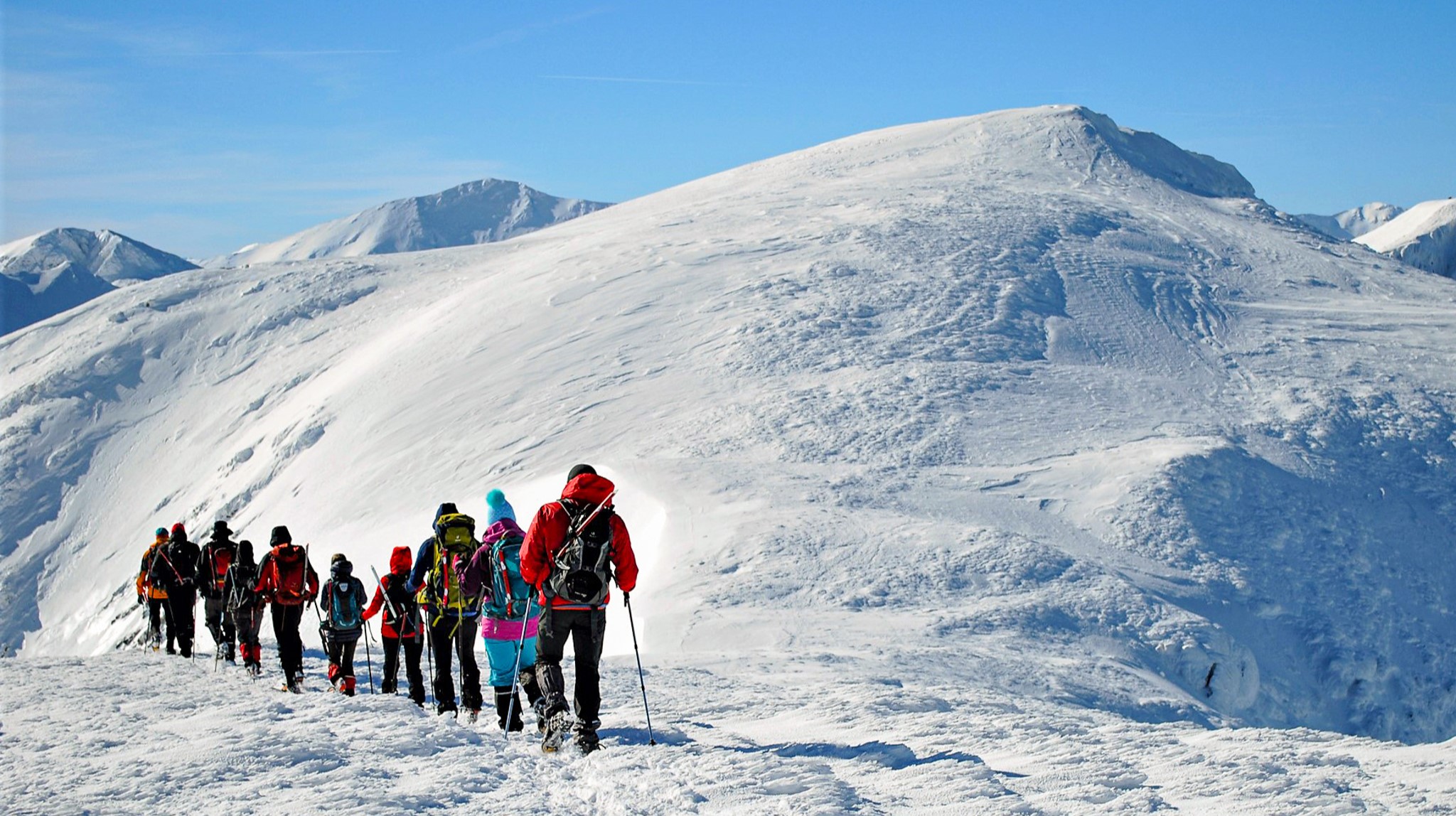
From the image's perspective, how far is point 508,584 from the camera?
26.0ft

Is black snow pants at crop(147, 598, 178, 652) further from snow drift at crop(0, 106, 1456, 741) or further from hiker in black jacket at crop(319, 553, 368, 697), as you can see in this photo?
snow drift at crop(0, 106, 1456, 741)

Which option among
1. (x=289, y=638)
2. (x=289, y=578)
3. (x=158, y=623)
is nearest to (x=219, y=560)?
(x=289, y=578)

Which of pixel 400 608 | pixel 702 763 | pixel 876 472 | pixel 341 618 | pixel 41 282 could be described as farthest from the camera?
pixel 41 282

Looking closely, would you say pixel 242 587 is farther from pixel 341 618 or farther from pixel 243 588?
pixel 341 618

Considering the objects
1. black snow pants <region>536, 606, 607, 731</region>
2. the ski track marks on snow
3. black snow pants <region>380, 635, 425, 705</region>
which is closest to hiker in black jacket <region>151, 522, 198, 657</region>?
the ski track marks on snow

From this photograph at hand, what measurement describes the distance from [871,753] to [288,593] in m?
6.57

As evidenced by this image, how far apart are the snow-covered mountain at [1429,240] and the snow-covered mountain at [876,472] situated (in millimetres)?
98826

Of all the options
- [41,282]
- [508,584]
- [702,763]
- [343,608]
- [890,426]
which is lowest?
[702,763]

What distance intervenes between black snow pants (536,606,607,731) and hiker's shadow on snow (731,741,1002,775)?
103 centimetres

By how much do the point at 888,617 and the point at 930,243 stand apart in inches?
885

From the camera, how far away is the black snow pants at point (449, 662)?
28.7 ft

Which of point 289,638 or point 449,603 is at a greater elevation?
point 449,603

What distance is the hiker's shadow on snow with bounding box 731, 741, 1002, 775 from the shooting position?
7.15m

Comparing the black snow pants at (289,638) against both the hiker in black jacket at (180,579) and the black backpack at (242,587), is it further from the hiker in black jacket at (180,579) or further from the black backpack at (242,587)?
the hiker in black jacket at (180,579)
